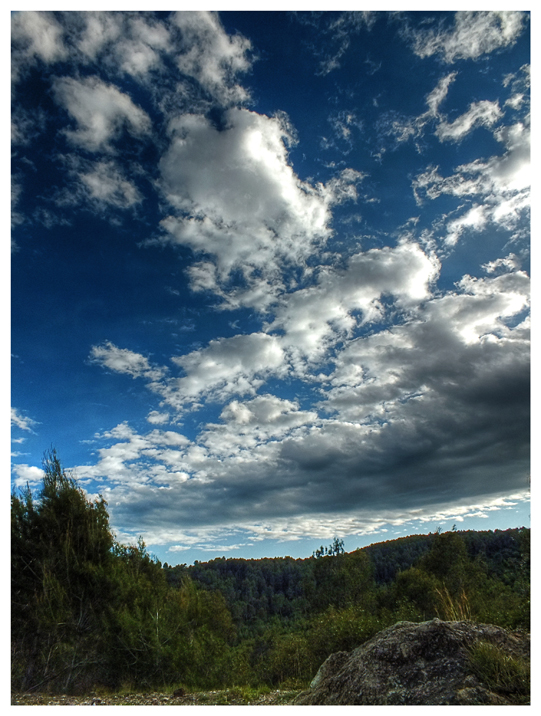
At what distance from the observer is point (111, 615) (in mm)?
15242

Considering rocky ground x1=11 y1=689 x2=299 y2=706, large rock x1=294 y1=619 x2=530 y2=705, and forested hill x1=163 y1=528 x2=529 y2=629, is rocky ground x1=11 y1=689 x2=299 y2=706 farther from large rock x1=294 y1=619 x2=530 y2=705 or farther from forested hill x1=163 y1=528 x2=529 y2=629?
forested hill x1=163 y1=528 x2=529 y2=629

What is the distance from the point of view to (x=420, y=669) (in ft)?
16.9

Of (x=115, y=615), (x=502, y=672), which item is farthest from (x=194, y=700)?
(x=115, y=615)

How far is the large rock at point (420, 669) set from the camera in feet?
15.4

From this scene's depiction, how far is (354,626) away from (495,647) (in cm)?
1464

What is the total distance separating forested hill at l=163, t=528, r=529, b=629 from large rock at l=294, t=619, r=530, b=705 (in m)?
12.3

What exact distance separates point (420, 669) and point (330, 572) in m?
42.0

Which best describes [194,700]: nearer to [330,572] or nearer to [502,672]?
[502,672]

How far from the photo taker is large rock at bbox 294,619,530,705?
4.69 metres

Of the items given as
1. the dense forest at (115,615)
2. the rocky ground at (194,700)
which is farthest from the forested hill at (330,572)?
the rocky ground at (194,700)

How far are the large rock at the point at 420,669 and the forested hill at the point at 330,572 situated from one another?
1226cm
